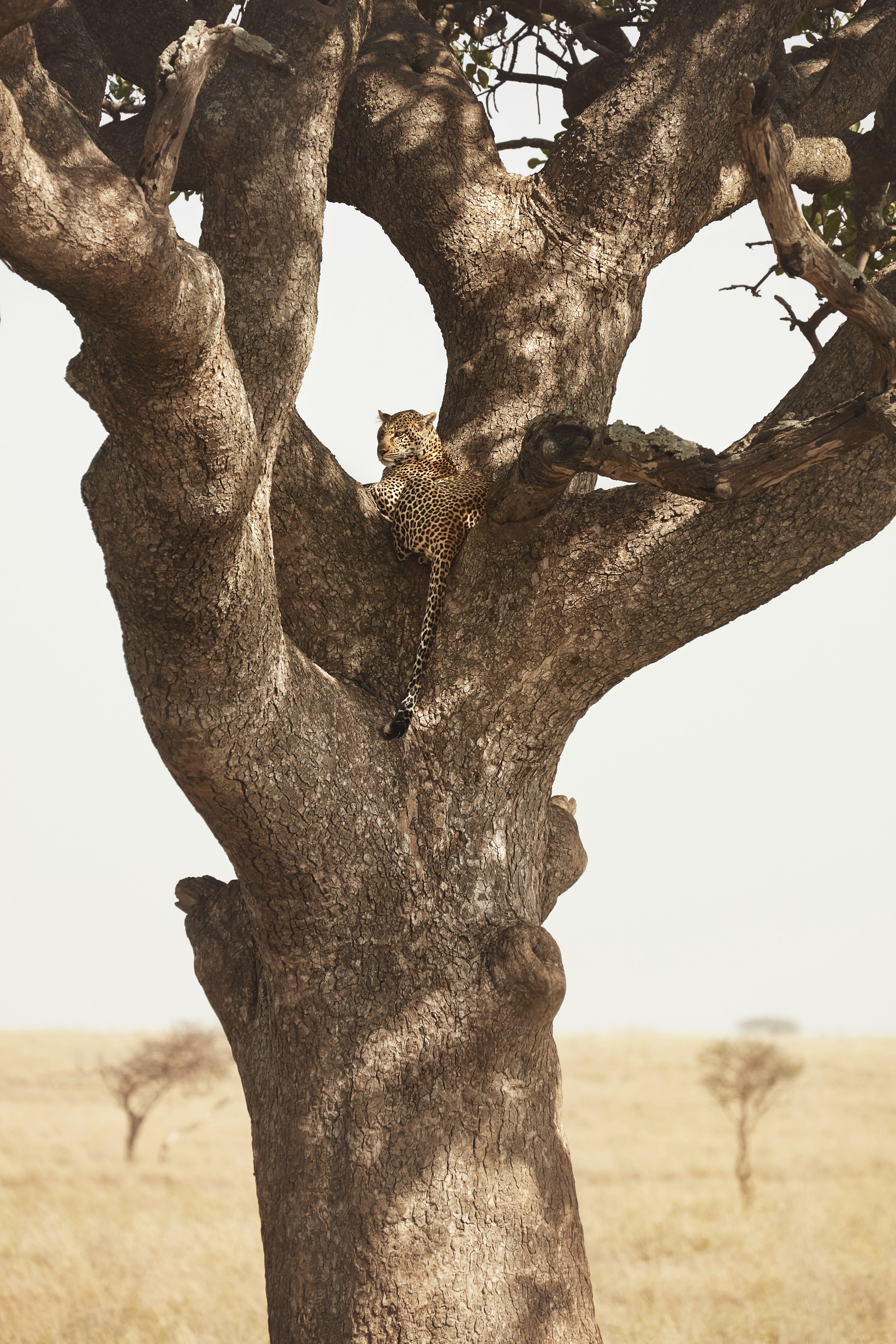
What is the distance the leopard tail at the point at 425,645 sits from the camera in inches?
124

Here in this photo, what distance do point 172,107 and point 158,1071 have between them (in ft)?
44.9

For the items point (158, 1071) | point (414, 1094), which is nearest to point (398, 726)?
point (414, 1094)

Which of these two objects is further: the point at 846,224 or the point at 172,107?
the point at 846,224

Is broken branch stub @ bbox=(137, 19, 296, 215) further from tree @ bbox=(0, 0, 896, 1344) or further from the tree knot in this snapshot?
the tree knot

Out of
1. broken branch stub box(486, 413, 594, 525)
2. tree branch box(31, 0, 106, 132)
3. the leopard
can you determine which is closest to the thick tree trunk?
the leopard

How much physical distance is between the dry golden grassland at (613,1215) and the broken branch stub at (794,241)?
8.13 m

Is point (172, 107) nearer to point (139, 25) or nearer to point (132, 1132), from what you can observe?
point (139, 25)

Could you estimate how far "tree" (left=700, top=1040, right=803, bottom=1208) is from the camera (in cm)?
1365

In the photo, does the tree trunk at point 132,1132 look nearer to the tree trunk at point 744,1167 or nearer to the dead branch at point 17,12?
the tree trunk at point 744,1167

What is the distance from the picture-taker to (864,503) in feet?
10.6

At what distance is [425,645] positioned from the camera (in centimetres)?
327

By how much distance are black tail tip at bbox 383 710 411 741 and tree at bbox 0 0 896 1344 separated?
36 millimetres

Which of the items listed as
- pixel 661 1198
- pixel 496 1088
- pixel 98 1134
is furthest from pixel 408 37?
pixel 98 1134

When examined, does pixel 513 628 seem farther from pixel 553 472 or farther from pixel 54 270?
pixel 54 270
